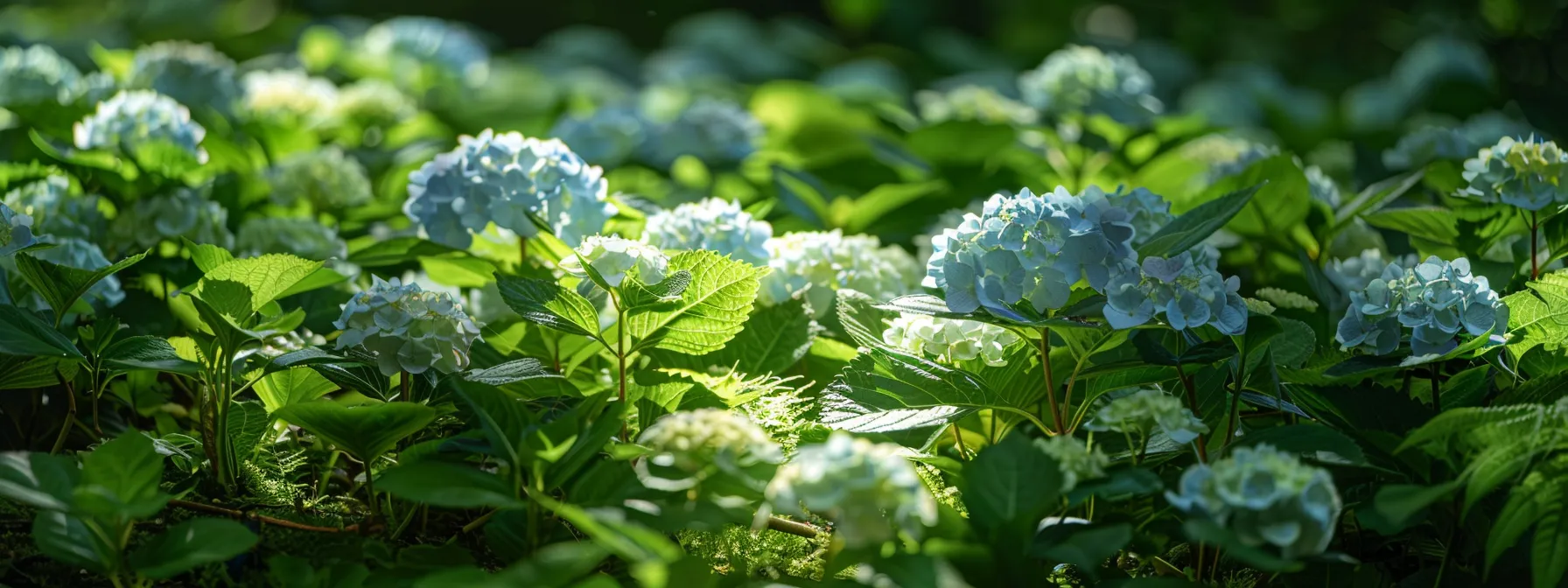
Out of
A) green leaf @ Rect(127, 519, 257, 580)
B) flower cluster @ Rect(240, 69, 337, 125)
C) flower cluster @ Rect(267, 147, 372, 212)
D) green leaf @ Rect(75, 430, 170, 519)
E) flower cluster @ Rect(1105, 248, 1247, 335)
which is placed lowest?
flower cluster @ Rect(240, 69, 337, 125)

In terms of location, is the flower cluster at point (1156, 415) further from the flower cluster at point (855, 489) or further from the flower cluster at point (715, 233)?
the flower cluster at point (715, 233)

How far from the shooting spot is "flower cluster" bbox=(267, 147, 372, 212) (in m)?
1.66

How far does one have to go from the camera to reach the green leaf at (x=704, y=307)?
101 cm

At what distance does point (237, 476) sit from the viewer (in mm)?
1012

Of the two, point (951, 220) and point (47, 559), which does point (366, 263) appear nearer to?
point (47, 559)

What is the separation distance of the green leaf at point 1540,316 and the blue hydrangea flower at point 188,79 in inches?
77.0

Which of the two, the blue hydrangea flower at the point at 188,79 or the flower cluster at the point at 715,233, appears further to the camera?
the blue hydrangea flower at the point at 188,79

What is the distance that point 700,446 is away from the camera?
2.60 feet

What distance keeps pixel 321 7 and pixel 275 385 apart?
168 inches

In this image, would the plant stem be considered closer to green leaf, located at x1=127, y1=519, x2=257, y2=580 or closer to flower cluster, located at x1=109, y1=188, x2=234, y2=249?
green leaf, located at x1=127, y1=519, x2=257, y2=580

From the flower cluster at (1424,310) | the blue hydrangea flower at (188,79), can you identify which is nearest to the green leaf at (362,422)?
the flower cluster at (1424,310)

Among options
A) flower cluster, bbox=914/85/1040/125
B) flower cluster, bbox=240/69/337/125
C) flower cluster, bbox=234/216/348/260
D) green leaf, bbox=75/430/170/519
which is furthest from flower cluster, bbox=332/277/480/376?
flower cluster, bbox=914/85/1040/125

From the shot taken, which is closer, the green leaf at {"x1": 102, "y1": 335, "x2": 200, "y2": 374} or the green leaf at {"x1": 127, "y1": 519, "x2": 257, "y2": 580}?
the green leaf at {"x1": 127, "y1": 519, "x2": 257, "y2": 580}

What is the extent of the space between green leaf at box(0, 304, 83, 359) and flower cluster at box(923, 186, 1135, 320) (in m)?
0.67
